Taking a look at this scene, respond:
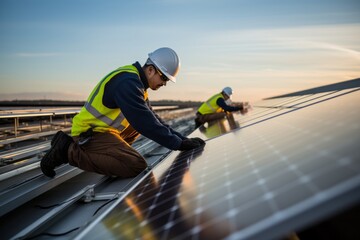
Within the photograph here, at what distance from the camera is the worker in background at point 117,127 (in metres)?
3.45

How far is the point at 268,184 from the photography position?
1.20 metres

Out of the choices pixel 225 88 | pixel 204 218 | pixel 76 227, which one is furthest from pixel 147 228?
pixel 225 88

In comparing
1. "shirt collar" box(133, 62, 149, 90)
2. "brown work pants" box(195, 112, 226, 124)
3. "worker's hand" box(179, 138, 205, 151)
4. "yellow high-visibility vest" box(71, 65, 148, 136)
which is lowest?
"brown work pants" box(195, 112, 226, 124)

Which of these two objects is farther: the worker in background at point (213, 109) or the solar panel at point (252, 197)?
the worker in background at point (213, 109)

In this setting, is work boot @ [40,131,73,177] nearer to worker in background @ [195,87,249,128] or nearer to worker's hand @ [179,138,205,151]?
worker's hand @ [179,138,205,151]

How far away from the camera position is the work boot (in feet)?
11.5

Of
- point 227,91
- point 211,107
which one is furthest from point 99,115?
point 227,91

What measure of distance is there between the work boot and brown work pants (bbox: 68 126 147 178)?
0.08m

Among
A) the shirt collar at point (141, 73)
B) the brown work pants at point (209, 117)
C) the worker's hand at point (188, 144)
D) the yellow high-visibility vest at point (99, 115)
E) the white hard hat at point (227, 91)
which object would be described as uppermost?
the shirt collar at point (141, 73)

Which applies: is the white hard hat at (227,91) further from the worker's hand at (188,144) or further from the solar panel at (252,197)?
the solar panel at (252,197)

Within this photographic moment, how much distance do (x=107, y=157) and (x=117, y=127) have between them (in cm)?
54

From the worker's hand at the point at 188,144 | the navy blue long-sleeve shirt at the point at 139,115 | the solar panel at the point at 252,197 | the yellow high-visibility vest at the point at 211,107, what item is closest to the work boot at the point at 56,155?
the navy blue long-sleeve shirt at the point at 139,115

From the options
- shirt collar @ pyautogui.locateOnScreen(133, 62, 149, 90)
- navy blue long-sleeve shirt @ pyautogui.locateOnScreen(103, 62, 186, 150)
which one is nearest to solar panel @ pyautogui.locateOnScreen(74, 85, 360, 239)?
navy blue long-sleeve shirt @ pyautogui.locateOnScreen(103, 62, 186, 150)

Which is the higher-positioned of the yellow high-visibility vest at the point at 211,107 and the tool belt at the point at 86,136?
the tool belt at the point at 86,136
